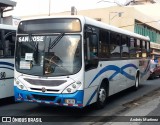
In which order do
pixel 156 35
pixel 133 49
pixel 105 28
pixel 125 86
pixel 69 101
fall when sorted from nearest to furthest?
pixel 69 101
pixel 105 28
pixel 125 86
pixel 133 49
pixel 156 35

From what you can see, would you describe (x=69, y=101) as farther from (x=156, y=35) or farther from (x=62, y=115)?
(x=156, y=35)

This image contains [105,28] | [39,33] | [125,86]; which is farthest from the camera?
[125,86]

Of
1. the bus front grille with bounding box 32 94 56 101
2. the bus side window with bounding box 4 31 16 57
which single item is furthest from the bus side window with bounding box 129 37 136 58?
the bus front grille with bounding box 32 94 56 101

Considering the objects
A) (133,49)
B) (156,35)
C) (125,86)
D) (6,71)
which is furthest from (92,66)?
(156,35)

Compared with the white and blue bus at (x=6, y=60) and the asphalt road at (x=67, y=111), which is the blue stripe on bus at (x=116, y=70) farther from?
the white and blue bus at (x=6, y=60)

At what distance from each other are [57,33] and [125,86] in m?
5.48

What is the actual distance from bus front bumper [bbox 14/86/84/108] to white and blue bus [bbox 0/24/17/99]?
5.65 ft

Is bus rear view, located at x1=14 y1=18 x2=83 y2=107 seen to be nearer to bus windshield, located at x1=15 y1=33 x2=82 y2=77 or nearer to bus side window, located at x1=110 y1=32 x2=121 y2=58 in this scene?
bus windshield, located at x1=15 y1=33 x2=82 y2=77

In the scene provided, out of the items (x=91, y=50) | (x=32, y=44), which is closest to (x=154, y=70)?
(x=91, y=50)

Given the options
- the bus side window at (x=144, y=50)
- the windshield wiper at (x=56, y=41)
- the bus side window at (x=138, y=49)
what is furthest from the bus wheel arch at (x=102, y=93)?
the bus side window at (x=144, y=50)

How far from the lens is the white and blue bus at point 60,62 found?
8.92 meters

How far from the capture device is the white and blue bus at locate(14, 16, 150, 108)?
29.3 feet

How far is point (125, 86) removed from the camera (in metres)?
13.8

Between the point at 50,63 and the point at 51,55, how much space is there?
0.22 m
